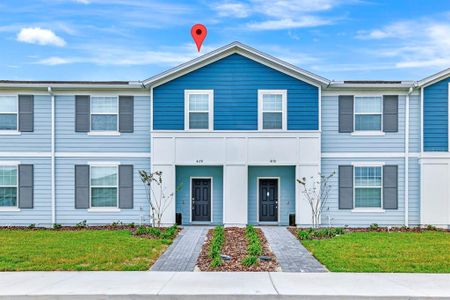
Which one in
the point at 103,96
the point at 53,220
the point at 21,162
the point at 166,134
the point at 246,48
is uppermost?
the point at 246,48

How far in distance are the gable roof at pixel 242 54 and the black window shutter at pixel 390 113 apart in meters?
2.74

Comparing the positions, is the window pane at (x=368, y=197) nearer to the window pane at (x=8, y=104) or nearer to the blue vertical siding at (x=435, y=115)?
the blue vertical siding at (x=435, y=115)

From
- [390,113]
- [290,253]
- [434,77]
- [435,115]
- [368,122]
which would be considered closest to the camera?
[290,253]

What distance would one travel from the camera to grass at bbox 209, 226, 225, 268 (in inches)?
408

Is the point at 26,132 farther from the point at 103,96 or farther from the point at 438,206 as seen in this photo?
the point at 438,206

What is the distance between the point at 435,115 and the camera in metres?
17.5

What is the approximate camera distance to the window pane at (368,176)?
1769 centimetres

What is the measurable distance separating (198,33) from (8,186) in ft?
32.8

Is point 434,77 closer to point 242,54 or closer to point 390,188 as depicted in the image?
point 390,188

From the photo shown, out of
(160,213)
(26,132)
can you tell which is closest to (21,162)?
(26,132)

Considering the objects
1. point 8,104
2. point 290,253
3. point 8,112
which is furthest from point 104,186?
point 290,253

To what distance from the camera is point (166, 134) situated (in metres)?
17.2

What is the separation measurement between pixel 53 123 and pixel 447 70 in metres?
16.1

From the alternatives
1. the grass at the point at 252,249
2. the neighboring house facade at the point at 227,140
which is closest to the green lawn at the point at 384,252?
the grass at the point at 252,249
